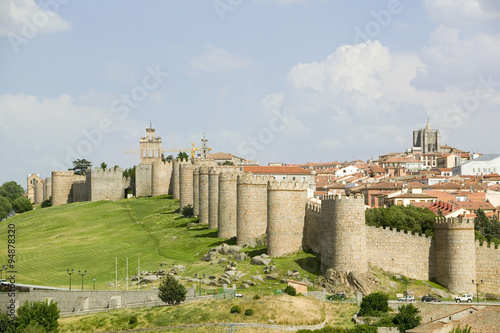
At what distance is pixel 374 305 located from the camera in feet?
182

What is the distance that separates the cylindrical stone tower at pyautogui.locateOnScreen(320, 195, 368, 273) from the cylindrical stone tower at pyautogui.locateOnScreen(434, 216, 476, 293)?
632cm

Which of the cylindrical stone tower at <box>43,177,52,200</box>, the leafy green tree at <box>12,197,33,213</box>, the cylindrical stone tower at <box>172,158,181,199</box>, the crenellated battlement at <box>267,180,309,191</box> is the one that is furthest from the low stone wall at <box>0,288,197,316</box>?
the cylindrical stone tower at <box>43,177,52,200</box>

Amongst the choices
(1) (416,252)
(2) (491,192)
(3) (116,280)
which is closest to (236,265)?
(3) (116,280)

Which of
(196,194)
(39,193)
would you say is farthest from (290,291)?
(39,193)

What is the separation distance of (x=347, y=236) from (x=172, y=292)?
12.9m

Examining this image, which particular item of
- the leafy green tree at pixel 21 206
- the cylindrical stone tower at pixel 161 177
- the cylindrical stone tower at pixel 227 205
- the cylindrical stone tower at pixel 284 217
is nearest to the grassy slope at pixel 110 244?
the cylindrical stone tower at pixel 227 205

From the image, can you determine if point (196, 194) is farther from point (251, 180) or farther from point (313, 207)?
point (313, 207)

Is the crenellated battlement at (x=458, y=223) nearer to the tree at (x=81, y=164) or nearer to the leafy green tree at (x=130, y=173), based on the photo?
the leafy green tree at (x=130, y=173)

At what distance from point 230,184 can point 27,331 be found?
88.2 feet

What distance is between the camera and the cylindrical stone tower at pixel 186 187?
96.9m

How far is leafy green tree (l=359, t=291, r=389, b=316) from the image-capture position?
55000mm

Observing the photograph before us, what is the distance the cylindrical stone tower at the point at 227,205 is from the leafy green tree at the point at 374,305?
2252 cm

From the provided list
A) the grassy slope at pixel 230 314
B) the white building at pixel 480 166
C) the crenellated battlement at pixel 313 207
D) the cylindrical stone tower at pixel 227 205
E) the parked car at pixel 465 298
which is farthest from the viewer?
the white building at pixel 480 166

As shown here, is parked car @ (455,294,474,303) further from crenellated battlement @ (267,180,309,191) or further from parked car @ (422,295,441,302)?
crenellated battlement @ (267,180,309,191)
